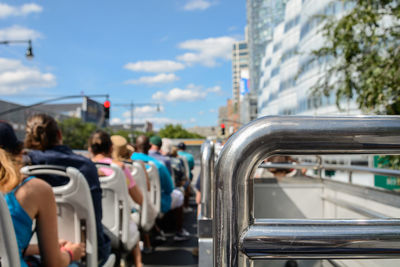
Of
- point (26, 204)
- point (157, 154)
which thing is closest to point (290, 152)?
point (26, 204)

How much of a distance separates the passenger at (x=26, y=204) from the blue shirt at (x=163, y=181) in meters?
3.99

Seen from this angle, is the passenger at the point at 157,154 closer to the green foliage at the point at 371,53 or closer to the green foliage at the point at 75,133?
the green foliage at the point at 371,53

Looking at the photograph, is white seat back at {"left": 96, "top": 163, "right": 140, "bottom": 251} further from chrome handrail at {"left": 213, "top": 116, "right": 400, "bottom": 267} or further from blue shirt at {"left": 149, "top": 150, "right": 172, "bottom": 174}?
chrome handrail at {"left": 213, "top": 116, "right": 400, "bottom": 267}

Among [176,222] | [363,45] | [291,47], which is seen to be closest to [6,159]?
[363,45]

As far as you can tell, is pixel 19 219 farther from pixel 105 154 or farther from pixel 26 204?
pixel 105 154

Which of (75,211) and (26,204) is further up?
(26,204)

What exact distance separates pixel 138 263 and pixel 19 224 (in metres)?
2.70

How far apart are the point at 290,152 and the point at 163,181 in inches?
236

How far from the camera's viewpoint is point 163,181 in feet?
21.4

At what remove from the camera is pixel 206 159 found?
6.79ft

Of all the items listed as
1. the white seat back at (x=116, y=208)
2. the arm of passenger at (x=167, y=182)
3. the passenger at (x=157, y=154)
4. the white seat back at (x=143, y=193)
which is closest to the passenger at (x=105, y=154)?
the white seat back at (x=143, y=193)

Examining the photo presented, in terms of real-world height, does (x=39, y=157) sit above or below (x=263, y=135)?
below

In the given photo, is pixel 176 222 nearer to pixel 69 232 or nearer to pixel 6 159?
pixel 69 232

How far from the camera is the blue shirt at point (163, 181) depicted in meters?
6.41
